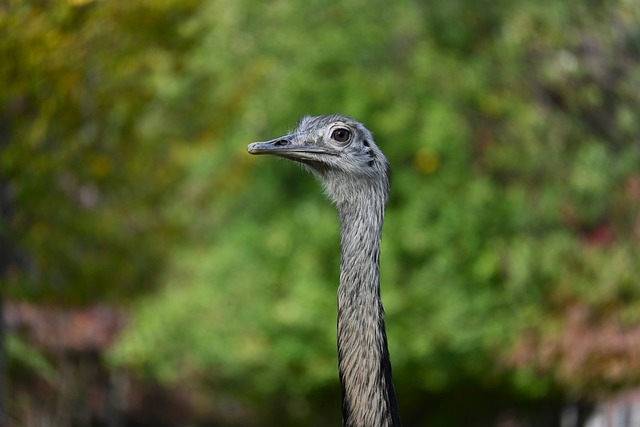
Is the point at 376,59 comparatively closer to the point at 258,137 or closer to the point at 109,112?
the point at 258,137

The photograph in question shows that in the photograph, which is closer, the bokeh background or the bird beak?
the bird beak

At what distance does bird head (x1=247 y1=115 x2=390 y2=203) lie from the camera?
5699mm

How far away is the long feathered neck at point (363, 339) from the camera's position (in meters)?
5.27

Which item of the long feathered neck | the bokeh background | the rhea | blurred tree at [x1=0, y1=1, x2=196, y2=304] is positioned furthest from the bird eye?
the bokeh background

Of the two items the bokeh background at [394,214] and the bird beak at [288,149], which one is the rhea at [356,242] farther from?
the bokeh background at [394,214]

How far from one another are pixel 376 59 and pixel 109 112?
4526mm

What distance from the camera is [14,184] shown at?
10.8 m

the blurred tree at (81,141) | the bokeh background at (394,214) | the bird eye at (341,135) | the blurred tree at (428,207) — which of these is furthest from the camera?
the blurred tree at (428,207)

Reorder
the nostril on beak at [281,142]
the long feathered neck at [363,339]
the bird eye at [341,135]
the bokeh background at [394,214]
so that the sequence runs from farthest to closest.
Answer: the bokeh background at [394,214] < the bird eye at [341,135] < the nostril on beak at [281,142] < the long feathered neck at [363,339]

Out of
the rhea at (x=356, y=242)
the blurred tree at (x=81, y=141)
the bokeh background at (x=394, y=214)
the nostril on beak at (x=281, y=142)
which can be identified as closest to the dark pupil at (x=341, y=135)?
the rhea at (x=356, y=242)

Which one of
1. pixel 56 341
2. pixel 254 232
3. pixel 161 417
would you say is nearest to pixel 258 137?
pixel 254 232

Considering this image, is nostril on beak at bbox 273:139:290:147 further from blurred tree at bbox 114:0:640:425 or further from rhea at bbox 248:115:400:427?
blurred tree at bbox 114:0:640:425

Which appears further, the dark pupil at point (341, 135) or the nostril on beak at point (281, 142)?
the dark pupil at point (341, 135)

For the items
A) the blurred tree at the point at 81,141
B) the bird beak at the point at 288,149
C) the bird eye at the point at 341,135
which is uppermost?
the blurred tree at the point at 81,141
